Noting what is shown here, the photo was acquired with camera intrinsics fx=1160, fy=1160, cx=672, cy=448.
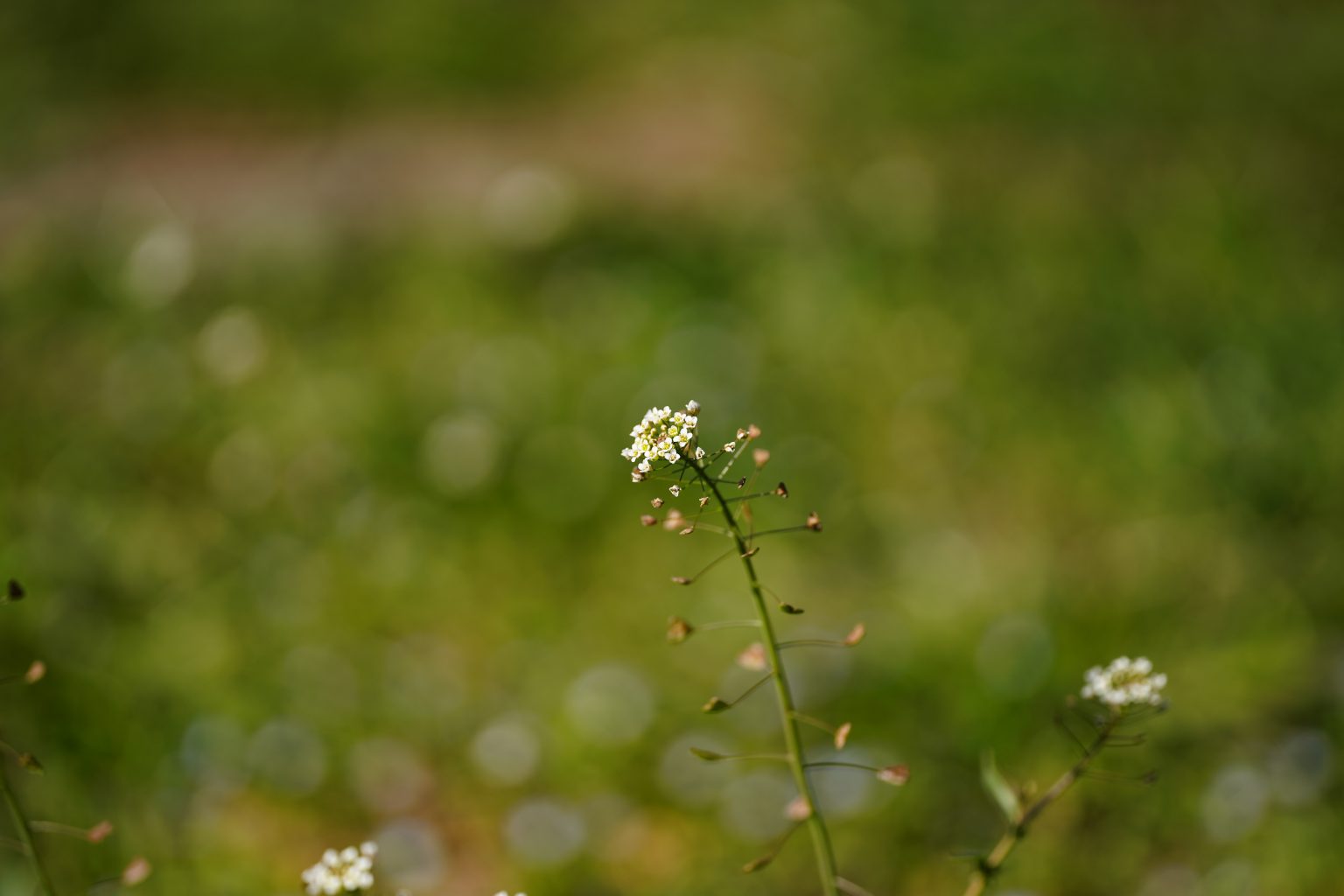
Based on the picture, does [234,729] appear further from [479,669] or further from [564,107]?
[564,107]

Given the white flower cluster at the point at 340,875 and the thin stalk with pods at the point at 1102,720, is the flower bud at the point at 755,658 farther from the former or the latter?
the white flower cluster at the point at 340,875

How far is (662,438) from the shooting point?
0.99 metres

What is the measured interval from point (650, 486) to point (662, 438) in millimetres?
1987

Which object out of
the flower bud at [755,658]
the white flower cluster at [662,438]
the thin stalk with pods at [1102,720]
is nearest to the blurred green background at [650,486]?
the thin stalk with pods at [1102,720]

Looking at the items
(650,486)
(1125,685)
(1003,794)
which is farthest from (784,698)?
(650,486)

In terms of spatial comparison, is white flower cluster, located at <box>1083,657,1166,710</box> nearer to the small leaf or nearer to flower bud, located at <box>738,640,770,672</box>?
the small leaf

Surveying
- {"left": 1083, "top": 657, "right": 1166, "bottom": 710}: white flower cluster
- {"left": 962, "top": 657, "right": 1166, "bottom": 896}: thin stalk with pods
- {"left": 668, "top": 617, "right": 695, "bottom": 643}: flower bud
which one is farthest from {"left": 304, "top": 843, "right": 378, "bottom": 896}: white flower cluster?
{"left": 1083, "top": 657, "right": 1166, "bottom": 710}: white flower cluster

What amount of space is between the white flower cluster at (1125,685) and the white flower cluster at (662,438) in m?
0.47

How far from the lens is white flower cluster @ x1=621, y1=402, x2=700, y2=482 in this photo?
37.7 inches

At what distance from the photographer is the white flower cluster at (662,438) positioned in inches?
37.7

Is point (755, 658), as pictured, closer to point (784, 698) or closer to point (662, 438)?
point (784, 698)

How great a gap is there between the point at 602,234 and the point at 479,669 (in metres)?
1.99

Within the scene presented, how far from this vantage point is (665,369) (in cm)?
328

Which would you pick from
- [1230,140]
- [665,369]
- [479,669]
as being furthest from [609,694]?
[1230,140]
